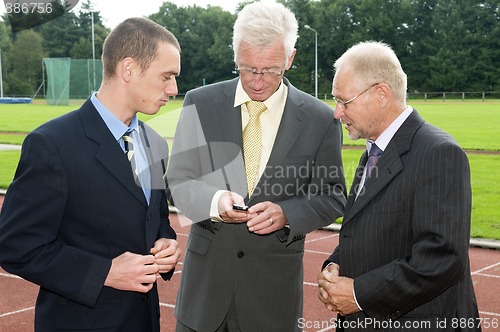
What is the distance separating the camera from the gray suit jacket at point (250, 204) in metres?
3.53

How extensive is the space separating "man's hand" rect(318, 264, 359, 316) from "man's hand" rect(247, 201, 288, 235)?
0.39 m

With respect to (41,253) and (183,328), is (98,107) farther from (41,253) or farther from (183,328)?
(183,328)

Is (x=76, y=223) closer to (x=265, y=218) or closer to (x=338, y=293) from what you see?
(x=265, y=218)

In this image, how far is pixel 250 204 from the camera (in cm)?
354

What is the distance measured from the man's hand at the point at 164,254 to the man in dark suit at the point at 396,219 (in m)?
0.72

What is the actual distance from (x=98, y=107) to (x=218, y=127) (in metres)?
0.95

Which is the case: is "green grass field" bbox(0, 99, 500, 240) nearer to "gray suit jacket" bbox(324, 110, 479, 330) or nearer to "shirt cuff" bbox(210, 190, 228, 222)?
"shirt cuff" bbox(210, 190, 228, 222)

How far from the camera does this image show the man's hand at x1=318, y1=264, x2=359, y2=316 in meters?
2.97

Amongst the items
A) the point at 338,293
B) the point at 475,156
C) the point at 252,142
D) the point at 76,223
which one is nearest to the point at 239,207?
the point at 252,142

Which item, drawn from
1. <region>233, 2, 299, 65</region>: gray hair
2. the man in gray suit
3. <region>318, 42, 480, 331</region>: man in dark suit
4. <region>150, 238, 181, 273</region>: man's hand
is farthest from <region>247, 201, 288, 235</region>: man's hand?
<region>233, 2, 299, 65</region>: gray hair

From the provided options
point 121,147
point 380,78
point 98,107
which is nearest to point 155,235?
point 121,147

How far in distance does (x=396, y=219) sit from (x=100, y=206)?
A: 1.25 m

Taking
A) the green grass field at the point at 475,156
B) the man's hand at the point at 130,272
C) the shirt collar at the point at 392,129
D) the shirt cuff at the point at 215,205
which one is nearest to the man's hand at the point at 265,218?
the shirt cuff at the point at 215,205

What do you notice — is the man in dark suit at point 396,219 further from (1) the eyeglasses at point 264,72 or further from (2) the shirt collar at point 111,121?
(2) the shirt collar at point 111,121
